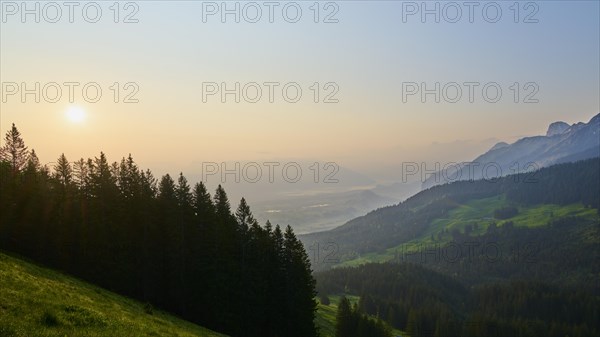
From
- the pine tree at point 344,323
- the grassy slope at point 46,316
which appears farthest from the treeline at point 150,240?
the pine tree at point 344,323

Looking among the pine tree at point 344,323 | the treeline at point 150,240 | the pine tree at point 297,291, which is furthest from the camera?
the pine tree at point 344,323

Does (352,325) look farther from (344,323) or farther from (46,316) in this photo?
(46,316)

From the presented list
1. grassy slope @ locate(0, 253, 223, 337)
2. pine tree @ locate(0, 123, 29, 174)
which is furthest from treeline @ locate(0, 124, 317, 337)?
grassy slope @ locate(0, 253, 223, 337)

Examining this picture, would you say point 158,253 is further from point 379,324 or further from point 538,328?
point 538,328

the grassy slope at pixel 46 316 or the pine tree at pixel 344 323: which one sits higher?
the grassy slope at pixel 46 316

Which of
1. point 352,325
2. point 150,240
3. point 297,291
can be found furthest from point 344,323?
point 150,240

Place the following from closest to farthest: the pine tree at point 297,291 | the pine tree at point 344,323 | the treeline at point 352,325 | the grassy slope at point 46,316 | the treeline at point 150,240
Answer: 1. the grassy slope at point 46,316
2. the treeline at point 150,240
3. the pine tree at point 297,291
4. the pine tree at point 344,323
5. the treeline at point 352,325

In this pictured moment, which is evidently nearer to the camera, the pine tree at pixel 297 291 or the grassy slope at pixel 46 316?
the grassy slope at pixel 46 316

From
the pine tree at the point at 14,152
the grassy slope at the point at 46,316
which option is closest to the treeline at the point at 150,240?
the pine tree at the point at 14,152

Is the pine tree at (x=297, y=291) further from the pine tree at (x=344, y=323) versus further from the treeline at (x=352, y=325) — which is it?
the treeline at (x=352, y=325)

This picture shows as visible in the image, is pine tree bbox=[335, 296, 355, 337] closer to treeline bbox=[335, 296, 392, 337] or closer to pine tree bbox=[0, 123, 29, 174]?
treeline bbox=[335, 296, 392, 337]

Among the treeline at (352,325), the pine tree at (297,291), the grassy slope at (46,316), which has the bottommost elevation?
the treeline at (352,325)

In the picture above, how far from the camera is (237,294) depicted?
53969 mm

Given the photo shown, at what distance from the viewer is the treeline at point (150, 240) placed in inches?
1984
